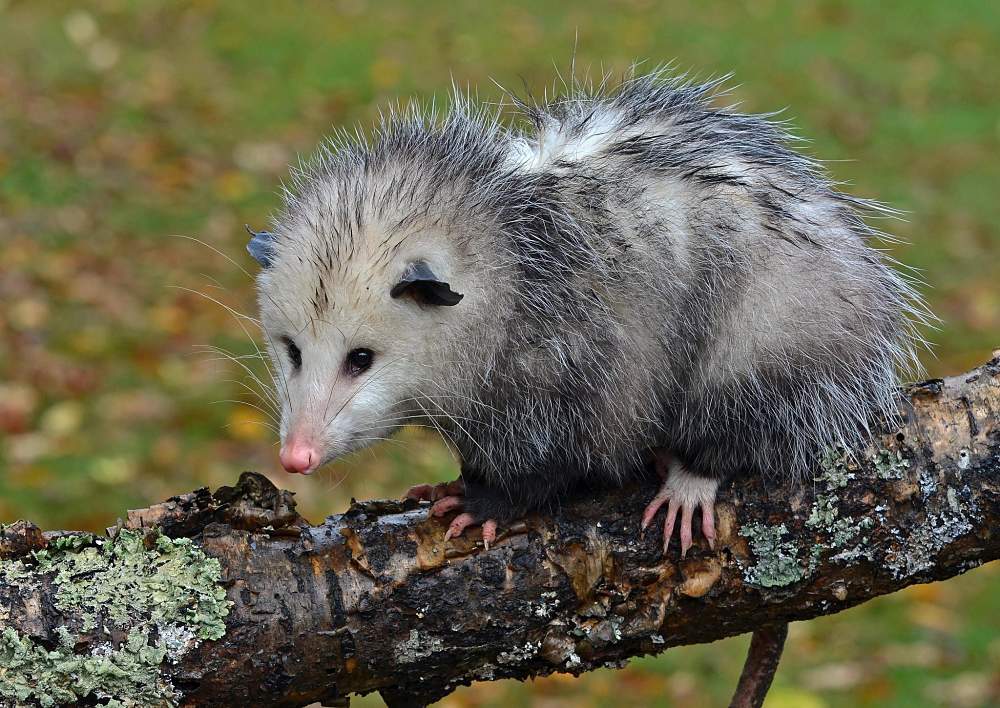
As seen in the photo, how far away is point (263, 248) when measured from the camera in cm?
233

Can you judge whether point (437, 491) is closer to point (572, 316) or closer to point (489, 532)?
point (489, 532)

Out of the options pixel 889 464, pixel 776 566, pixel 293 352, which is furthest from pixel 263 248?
pixel 889 464

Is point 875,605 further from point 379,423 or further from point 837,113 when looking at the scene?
point 837,113

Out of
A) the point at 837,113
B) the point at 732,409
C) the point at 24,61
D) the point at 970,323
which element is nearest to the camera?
the point at 732,409

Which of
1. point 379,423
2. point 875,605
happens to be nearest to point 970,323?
point 875,605

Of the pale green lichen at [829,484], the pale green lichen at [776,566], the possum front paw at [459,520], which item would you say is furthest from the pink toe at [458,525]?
the pale green lichen at [829,484]

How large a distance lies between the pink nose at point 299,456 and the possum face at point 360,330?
0.04 ft

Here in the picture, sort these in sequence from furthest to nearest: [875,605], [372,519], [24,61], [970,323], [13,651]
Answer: [24,61] < [970,323] < [875,605] < [372,519] < [13,651]

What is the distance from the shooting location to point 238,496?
6.73 feet

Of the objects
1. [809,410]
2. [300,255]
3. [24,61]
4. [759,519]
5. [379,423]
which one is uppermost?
[24,61]

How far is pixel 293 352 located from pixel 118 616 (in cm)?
57

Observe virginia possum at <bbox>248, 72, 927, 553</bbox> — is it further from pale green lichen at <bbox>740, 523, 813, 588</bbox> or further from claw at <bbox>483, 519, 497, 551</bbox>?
pale green lichen at <bbox>740, 523, 813, 588</bbox>

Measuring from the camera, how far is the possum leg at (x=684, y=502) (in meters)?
2.15

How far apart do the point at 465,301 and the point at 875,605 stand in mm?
3355
